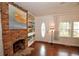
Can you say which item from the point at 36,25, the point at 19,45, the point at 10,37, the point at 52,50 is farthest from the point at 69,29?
the point at 10,37

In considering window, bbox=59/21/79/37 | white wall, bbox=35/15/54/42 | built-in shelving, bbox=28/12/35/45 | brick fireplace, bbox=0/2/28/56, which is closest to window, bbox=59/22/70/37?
window, bbox=59/21/79/37

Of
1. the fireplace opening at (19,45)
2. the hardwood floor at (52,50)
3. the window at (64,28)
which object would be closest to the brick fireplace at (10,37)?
the fireplace opening at (19,45)

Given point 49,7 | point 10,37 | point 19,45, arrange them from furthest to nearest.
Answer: point 19,45
point 49,7
point 10,37

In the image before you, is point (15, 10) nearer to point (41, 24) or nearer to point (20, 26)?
point (20, 26)

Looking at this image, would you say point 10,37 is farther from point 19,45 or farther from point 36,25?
point 36,25

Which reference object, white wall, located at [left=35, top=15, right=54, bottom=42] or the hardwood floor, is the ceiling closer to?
white wall, located at [left=35, top=15, right=54, bottom=42]

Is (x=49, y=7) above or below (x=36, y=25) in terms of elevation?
above

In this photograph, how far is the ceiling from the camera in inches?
88.8

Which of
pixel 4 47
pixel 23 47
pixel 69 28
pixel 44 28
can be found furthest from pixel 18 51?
pixel 69 28

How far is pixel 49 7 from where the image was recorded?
2.35 metres

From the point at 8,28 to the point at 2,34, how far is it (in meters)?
0.17

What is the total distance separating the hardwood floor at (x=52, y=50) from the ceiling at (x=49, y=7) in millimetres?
717

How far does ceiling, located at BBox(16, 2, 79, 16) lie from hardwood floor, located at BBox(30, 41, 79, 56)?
0.72 meters

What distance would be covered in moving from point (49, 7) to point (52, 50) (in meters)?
0.95
